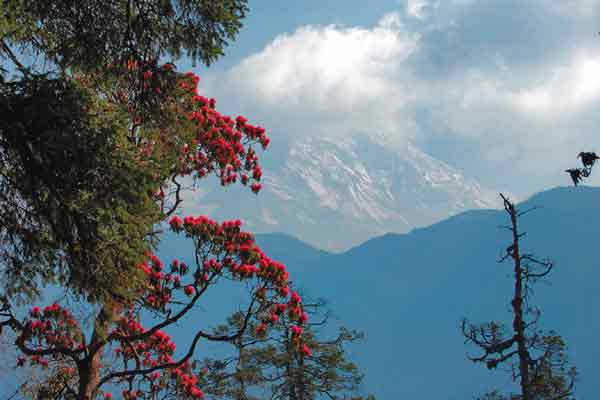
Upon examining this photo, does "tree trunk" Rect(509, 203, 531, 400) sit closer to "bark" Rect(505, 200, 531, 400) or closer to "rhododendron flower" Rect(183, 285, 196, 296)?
"bark" Rect(505, 200, 531, 400)

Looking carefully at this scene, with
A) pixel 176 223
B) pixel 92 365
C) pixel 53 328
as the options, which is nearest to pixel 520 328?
pixel 176 223

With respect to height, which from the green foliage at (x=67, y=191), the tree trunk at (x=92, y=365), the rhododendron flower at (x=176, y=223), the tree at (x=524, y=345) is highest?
the tree at (x=524, y=345)

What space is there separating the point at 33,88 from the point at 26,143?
1.91 ft

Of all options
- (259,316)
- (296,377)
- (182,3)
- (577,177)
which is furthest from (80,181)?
(296,377)

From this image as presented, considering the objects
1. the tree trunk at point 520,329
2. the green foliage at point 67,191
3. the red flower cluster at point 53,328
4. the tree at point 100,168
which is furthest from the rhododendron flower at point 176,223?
the tree trunk at point 520,329

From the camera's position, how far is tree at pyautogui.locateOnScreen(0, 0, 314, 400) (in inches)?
243

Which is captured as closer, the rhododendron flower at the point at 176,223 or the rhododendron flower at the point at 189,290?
the rhododendron flower at the point at 189,290

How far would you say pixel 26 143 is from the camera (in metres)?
6.08

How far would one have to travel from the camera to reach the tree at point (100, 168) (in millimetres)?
6172

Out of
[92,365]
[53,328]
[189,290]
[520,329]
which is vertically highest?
[520,329]

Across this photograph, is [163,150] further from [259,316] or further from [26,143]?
[259,316]

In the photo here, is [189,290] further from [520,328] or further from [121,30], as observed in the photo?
[520,328]

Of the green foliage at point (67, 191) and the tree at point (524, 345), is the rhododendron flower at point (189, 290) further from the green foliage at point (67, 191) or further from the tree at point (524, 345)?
the tree at point (524, 345)

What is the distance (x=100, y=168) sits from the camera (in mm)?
6211
